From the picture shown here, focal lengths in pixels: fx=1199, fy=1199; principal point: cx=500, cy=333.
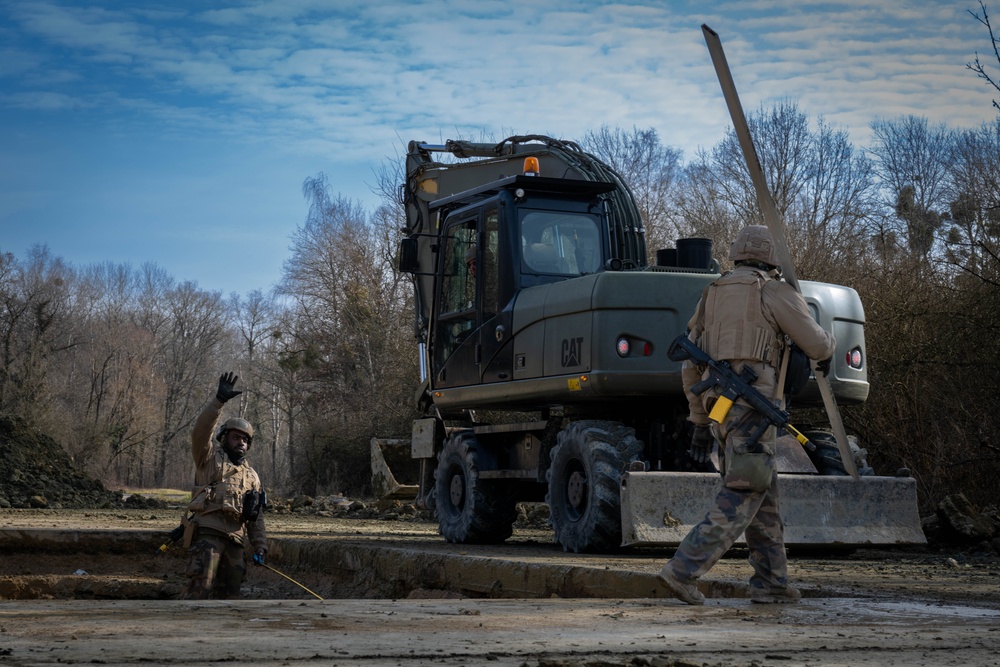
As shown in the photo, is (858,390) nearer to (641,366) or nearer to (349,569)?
(641,366)

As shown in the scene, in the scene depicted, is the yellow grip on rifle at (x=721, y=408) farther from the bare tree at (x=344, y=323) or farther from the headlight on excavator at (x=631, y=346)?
the bare tree at (x=344, y=323)

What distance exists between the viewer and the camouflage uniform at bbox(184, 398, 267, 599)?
8.82 m

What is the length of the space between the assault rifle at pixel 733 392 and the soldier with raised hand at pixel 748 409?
0.11ft

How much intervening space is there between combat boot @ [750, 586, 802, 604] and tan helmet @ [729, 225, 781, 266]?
68.8 inches

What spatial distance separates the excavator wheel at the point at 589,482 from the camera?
966 centimetres

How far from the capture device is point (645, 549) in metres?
11.2

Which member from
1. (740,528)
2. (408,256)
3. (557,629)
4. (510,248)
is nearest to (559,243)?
(510,248)

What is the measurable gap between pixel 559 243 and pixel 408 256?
4.91 ft

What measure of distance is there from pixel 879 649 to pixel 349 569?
7.14 m

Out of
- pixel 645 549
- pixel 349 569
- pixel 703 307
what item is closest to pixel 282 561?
pixel 349 569

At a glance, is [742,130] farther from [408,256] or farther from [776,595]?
[408,256]

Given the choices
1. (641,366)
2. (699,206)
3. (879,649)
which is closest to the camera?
(879,649)

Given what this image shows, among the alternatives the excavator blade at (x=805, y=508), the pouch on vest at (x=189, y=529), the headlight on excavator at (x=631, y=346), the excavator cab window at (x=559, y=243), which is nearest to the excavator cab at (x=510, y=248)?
the excavator cab window at (x=559, y=243)

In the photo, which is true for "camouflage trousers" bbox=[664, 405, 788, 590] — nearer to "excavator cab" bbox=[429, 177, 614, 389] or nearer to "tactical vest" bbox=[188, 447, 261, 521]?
"tactical vest" bbox=[188, 447, 261, 521]
